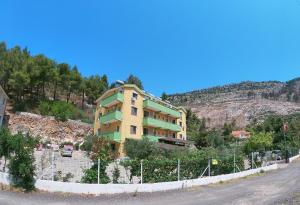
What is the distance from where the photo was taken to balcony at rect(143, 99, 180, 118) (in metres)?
50.2

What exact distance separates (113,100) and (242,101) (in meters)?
111

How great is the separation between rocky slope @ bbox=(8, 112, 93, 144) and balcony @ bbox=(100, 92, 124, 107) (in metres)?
5.58

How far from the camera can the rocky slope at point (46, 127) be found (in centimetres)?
4534

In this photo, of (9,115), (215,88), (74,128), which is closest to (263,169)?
(74,128)

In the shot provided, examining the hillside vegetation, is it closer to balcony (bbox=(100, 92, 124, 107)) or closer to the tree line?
the tree line

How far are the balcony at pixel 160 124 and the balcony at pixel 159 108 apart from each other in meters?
1.76

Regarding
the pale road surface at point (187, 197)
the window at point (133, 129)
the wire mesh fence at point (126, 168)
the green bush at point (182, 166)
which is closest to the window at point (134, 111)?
the window at point (133, 129)

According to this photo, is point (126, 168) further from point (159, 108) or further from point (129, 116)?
point (159, 108)

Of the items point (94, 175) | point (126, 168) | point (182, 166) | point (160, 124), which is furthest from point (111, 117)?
point (94, 175)

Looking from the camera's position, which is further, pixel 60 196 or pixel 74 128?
pixel 74 128

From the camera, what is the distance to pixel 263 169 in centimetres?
2708

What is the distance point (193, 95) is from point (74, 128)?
393ft

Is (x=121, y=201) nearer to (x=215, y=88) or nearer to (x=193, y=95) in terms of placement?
(x=193, y=95)

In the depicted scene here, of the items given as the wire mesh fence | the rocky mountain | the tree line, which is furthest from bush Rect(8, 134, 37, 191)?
the rocky mountain
